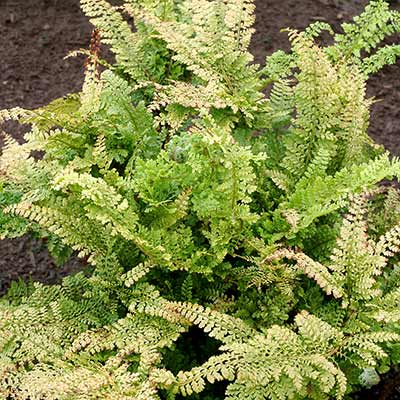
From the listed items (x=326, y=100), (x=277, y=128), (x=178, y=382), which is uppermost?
(x=326, y=100)

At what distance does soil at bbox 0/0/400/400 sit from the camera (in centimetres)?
411

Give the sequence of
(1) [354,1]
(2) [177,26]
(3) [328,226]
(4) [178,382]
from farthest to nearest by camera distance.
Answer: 1. (1) [354,1]
2. (2) [177,26]
3. (3) [328,226]
4. (4) [178,382]

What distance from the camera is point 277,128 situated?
242 cm

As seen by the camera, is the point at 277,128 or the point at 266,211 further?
the point at 277,128

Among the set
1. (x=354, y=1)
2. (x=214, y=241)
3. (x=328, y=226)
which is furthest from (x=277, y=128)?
(x=354, y=1)

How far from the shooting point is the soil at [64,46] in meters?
4.11

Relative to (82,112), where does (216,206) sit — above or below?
below

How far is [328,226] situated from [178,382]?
676 millimetres

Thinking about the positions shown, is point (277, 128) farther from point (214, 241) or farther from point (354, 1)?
point (354, 1)

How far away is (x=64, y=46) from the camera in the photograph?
448cm

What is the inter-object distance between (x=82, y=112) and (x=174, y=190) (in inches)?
15.6

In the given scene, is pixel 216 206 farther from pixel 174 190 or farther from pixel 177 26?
pixel 177 26

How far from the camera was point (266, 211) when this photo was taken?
2.24 metres

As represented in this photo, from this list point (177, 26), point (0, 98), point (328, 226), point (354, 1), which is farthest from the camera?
point (354, 1)
